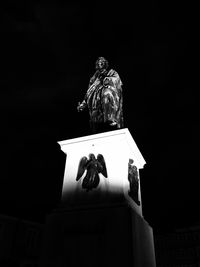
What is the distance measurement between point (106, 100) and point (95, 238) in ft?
14.2

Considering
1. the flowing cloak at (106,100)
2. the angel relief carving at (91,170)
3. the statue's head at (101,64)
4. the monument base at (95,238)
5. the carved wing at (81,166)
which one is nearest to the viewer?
the monument base at (95,238)

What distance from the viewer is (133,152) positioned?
6.96 m

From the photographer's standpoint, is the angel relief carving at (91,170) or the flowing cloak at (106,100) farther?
the flowing cloak at (106,100)

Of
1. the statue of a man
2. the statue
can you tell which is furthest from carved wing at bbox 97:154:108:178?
the statue of a man

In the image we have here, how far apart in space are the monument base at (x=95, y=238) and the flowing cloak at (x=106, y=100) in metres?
3.17

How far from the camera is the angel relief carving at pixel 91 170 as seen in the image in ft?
19.6

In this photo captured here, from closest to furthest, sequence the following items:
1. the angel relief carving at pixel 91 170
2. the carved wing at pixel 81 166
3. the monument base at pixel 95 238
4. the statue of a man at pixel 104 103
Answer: the monument base at pixel 95 238, the angel relief carving at pixel 91 170, the carved wing at pixel 81 166, the statue of a man at pixel 104 103

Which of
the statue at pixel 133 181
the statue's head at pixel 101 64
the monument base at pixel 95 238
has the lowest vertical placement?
the monument base at pixel 95 238

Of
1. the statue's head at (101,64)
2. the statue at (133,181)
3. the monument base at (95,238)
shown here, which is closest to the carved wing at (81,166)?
the monument base at (95,238)

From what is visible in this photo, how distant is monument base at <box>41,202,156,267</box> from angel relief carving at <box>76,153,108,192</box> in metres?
0.66

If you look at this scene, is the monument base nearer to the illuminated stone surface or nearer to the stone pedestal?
the stone pedestal

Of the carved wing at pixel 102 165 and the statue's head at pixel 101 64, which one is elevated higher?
the statue's head at pixel 101 64

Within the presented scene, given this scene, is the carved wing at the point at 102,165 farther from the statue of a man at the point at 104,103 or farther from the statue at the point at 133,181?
the statue of a man at the point at 104,103

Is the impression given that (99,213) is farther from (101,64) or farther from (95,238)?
(101,64)
